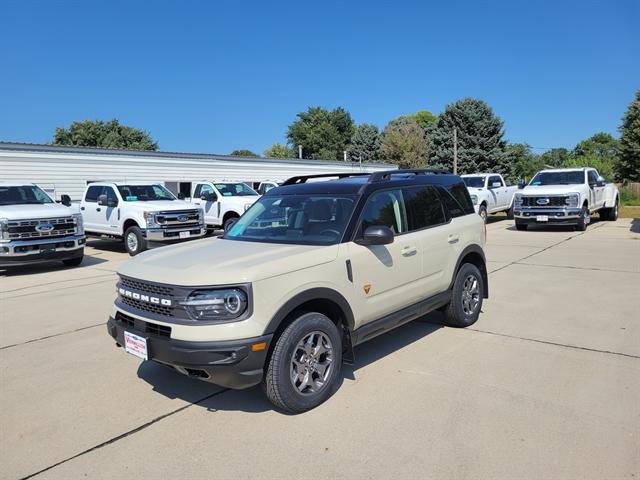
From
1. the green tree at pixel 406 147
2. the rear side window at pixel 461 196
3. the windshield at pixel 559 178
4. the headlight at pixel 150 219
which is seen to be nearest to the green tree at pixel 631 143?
Answer: the green tree at pixel 406 147

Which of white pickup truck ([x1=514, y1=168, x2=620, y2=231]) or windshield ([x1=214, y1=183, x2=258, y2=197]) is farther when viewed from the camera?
windshield ([x1=214, y1=183, x2=258, y2=197])

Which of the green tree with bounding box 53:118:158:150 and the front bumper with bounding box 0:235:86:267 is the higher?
the green tree with bounding box 53:118:158:150

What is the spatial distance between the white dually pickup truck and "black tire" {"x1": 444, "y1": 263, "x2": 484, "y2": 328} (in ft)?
28.4

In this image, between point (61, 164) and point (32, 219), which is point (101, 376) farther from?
point (61, 164)

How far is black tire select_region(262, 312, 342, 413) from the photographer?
354 centimetres

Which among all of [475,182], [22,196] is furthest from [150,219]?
[475,182]

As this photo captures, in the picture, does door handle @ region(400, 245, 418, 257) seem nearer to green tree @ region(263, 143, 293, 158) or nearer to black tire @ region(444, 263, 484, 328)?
black tire @ region(444, 263, 484, 328)

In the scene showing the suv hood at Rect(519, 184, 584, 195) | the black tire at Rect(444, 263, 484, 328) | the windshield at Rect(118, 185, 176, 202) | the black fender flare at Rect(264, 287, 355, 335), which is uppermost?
the windshield at Rect(118, 185, 176, 202)

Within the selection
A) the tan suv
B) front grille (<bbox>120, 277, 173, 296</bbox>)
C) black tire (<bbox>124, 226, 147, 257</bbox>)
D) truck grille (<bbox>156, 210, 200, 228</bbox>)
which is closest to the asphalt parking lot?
the tan suv

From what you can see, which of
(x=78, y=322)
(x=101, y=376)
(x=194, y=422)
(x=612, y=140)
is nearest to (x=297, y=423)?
(x=194, y=422)

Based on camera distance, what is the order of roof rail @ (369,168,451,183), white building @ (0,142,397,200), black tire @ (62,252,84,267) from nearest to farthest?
roof rail @ (369,168,451,183), black tire @ (62,252,84,267), white building @ (0,142,397,200)

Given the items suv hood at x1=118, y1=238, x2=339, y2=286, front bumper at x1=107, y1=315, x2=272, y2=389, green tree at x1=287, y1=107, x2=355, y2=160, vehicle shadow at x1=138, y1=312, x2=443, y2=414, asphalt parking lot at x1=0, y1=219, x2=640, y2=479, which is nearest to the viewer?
asphalt parking lot at x1=0, y1=219, x2=640, y2=479

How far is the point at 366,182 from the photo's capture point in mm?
4668

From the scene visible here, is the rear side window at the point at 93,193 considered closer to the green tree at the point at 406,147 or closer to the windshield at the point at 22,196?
the windshield at the point at 22,196
